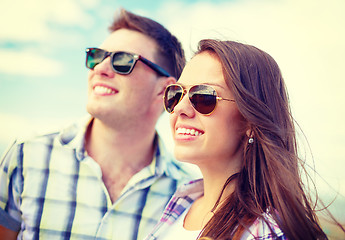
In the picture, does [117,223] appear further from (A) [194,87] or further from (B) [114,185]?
(A) [194,87]

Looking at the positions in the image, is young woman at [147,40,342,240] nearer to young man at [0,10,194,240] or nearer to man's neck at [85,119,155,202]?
young man at [0,10,194,240]

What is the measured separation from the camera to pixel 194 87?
2.04 metres

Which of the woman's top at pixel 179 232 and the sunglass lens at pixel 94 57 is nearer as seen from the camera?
the woman's top at pixel 179 232

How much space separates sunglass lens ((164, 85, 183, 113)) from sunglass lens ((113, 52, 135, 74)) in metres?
0.94

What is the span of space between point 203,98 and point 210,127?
17cm

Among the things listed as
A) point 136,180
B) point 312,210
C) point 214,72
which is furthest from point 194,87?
point 136,180

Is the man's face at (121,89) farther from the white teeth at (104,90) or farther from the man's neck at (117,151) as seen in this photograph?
the man's neck at (117,151)

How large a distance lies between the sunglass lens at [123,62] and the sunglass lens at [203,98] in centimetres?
123

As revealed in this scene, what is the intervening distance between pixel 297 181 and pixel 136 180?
1.57m

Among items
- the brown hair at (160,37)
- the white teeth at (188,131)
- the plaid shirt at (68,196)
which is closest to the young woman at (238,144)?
the white teeth at (188,131)

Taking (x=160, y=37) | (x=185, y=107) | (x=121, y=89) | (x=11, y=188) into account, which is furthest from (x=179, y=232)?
(x=160, y=37)

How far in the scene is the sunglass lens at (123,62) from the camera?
123 inches

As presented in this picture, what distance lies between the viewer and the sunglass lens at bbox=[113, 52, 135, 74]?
3.12 m

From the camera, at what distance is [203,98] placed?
1.98 m
